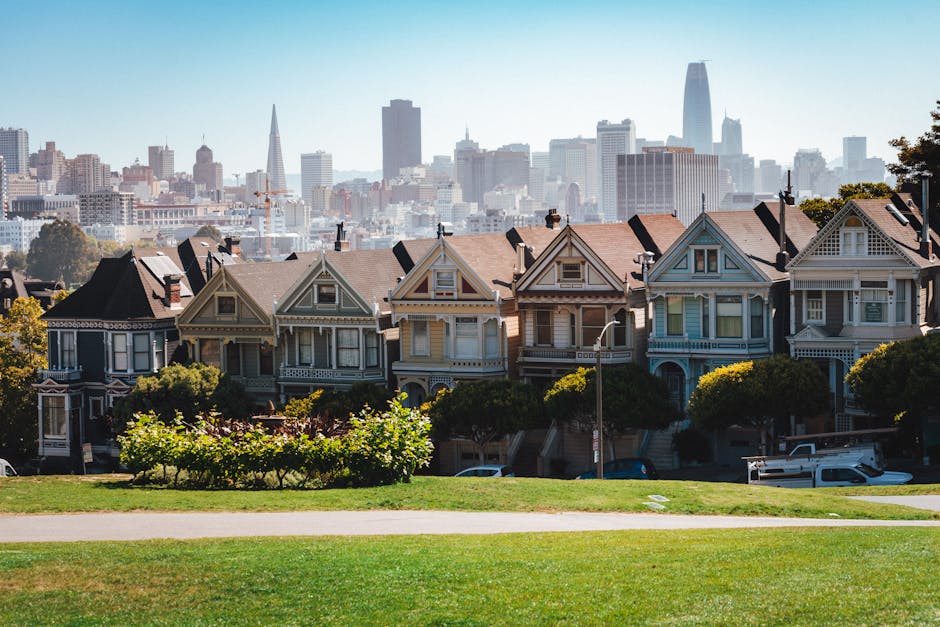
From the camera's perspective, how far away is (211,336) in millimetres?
62938

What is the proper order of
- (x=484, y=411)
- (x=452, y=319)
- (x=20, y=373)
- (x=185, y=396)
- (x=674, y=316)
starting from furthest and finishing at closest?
(x=20, y=373) → (x=185, y=396) → (x=452, y=319) → (x=674, y=316) → (x=484, y=411)

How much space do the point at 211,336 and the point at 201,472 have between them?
77.6ft

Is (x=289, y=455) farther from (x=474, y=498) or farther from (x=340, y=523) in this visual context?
(x=340, y=523)

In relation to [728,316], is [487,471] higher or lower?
lower

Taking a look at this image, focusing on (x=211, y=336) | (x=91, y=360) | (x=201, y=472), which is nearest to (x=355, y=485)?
(x=201, y=472)

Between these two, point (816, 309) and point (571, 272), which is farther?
point (571, 272)

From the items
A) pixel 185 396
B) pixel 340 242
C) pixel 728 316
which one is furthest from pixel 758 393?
pixel 340 242

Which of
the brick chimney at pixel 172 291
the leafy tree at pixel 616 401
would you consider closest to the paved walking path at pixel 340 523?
the leafy tree at pixel 616 401

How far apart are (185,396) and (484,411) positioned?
45.2 feet

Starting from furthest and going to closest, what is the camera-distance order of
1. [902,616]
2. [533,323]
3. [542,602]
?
[533,323]
[542,602]
[902,616]

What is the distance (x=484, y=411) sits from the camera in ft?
176

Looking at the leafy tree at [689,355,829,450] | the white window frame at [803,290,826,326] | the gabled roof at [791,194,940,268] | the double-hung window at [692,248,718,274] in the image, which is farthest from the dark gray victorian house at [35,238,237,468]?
the gabled roof at [791,194,940,268]

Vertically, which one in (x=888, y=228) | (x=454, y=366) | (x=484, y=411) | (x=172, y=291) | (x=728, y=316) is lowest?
(x=484, y=411)

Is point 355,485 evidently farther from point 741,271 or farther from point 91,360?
point 91,360
